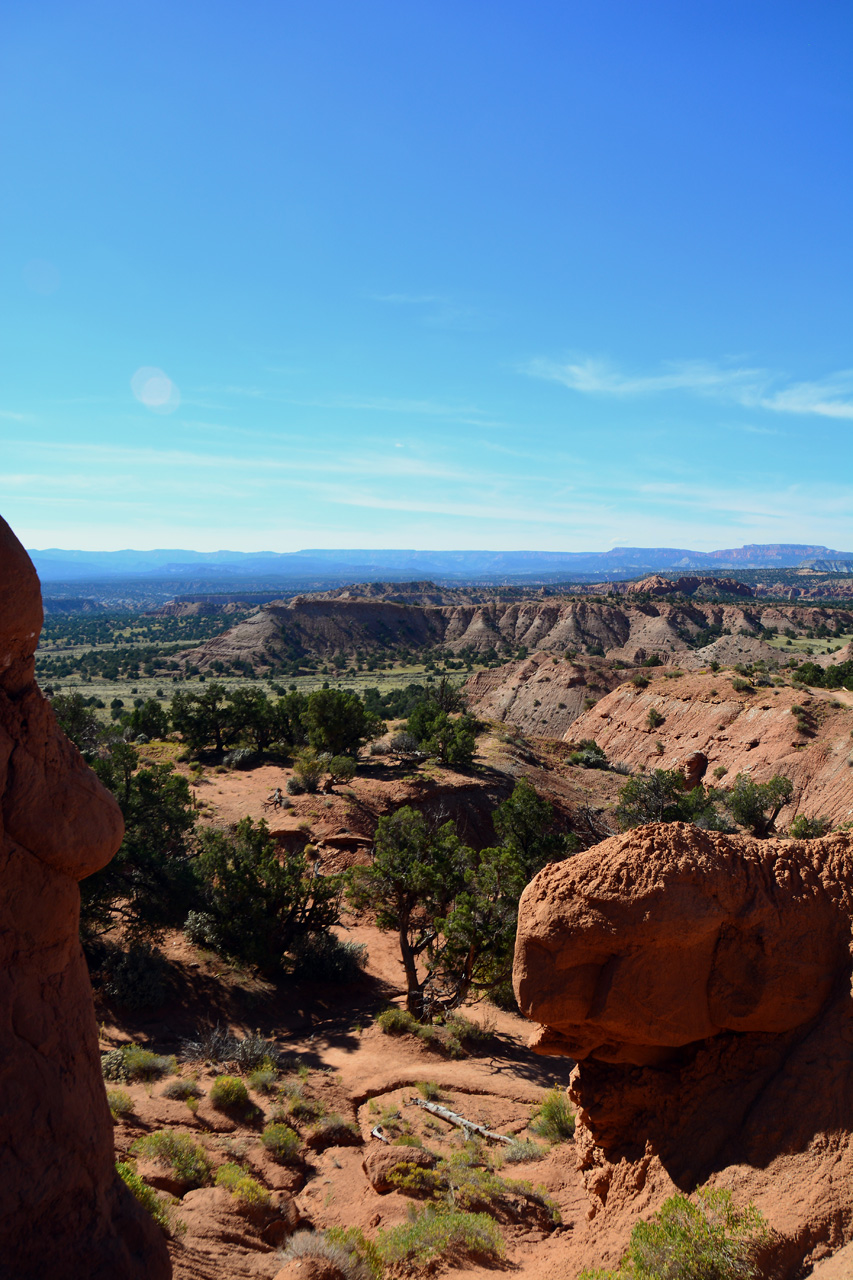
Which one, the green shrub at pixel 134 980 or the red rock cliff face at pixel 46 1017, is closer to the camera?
the red rock cliff face at pixel 46 1017

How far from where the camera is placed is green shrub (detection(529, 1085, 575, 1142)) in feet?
40.1

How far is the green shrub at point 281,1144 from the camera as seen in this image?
11.2 metres

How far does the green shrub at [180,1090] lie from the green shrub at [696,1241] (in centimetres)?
806

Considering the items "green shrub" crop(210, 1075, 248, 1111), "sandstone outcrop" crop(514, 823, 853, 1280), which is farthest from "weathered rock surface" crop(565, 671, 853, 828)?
"green shrub" crop(210, 1075, 248, 1111)

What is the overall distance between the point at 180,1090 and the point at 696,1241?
955 cm

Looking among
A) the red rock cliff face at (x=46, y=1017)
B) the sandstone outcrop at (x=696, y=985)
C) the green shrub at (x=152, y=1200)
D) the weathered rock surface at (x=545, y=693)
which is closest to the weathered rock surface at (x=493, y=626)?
the weathered rock surface at (x=545, y=693)

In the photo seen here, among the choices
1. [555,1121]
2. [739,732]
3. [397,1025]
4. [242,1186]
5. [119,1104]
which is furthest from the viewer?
[739,732]

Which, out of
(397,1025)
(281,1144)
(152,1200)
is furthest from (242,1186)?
(397,1025)

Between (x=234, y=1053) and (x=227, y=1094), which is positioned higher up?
(x=227, y=1094)

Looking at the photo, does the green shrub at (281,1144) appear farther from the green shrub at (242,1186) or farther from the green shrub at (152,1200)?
the green shrub at (152,1200)

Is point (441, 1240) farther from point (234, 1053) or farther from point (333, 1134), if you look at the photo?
point (234, 1053)

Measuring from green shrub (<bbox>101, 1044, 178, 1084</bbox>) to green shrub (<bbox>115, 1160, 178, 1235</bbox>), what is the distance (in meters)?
4.50

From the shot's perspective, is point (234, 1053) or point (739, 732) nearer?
point (234, 1053)

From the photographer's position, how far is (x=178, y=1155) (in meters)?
9.94
